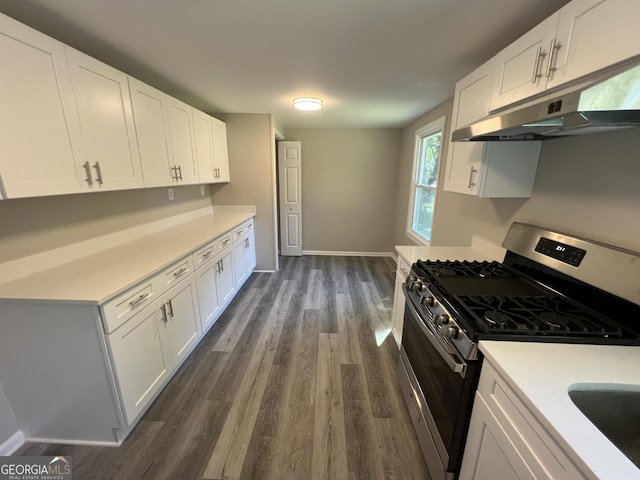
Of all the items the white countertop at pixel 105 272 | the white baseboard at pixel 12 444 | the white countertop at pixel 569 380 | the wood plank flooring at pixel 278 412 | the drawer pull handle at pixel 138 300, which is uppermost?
the white countertop at pixel 105 272

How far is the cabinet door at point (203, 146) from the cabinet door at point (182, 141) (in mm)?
99

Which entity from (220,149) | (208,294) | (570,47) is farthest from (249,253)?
(570,47)

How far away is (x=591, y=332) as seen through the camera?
994 millimetres

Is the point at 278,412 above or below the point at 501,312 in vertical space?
below

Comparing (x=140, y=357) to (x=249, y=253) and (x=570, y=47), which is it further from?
(x=570, y=47)

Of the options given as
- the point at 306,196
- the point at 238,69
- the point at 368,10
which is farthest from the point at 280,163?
the point at 368,10

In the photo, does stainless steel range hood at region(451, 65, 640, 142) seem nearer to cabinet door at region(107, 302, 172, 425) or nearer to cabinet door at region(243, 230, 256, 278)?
cabinet door at region(107, 302, 172, 425)

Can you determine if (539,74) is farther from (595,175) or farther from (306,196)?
(306,196)

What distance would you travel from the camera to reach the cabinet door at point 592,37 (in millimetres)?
823

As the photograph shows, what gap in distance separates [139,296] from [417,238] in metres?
3.26

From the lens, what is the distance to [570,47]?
1.02m

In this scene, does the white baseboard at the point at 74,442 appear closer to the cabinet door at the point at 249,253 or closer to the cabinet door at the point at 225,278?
the cabinet door at the point at 225,278

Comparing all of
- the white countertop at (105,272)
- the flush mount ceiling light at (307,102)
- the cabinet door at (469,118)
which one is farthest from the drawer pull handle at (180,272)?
the cabinet door at (469,118)

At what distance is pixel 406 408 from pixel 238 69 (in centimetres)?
280
